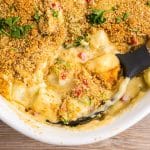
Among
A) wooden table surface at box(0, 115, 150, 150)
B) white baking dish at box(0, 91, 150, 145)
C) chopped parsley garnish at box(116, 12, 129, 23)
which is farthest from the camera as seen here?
wooden table surface at box(0, 115, 150, 150)

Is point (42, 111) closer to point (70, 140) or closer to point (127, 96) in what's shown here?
point (70, 140)

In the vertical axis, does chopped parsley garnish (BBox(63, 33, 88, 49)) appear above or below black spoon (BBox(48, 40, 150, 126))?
above

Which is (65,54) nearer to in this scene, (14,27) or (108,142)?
(14,27)

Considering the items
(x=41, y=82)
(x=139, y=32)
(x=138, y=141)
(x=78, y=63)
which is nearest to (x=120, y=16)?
(x=139, y=32)

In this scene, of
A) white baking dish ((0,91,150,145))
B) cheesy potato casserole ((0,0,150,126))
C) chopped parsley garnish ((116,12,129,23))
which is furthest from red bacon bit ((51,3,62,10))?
white baking dish ((0,91,150,145))

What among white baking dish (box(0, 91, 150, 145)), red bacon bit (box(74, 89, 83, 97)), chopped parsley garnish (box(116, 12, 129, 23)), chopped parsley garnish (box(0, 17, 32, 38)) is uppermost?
chopped parsley garnish (box(116, 12, 129, 23))

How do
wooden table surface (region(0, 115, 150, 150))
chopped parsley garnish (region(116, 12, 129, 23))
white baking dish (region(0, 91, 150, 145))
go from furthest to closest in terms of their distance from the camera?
wooden table surface (region(0, 115, 150, 150)), chopped parsley garnish (region(116, 12, 129, 23)), white baking dish (region(0, 91, 150, 145))

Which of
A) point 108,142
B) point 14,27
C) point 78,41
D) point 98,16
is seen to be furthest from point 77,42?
point 108,142

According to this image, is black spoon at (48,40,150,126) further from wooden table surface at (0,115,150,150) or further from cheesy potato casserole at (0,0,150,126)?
wooden table surface at (0,115,150,150)
